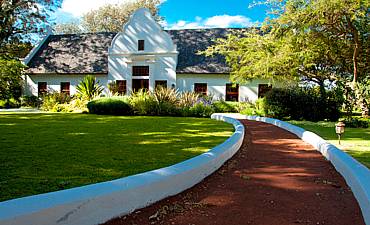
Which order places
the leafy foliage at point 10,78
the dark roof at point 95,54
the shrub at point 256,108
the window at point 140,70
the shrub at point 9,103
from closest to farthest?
the shrub at point 256,108
the leafy foliage at point 10,78
the shrub at point 9,103
the dark roof at point 95,54
the window at point 140,70

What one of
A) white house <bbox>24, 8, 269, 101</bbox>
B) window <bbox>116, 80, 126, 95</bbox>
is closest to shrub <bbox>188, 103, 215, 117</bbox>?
white house <bbox>24, 8, 269, 101</bbox>

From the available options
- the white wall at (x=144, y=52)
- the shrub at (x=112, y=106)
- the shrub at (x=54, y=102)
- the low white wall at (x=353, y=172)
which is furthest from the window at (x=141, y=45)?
the low white wall at (x=353, y=172)

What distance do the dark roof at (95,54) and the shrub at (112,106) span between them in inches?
327

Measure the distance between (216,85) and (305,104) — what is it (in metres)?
9.63

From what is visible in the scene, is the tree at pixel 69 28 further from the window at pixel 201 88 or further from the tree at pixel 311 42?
the tree at pixel 311 42

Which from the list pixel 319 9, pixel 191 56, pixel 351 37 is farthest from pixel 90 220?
pixel 191 56

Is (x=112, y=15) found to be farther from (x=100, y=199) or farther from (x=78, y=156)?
(x=100, y=199)

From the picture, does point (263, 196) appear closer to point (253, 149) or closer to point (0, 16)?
point (253, 149)

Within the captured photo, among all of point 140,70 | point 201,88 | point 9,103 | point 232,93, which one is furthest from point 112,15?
point 232,93

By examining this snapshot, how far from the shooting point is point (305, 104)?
58.3ft

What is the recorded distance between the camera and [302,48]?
57.7 ft

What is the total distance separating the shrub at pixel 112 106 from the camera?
19.3m

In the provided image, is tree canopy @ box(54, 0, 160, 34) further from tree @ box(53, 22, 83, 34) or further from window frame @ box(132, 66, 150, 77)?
window frame @ box(132, 66, 150, 77)

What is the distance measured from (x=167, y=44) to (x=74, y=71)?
8103mm
